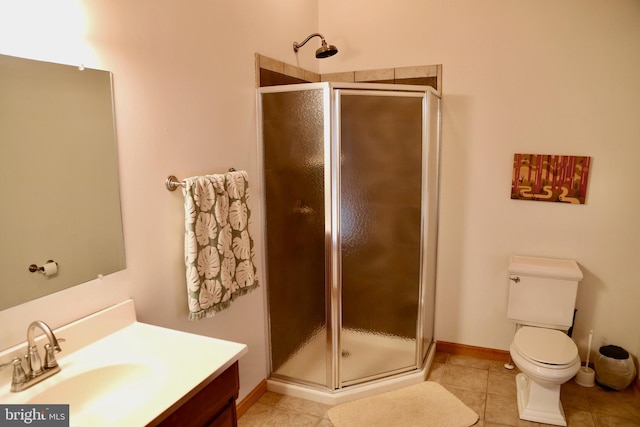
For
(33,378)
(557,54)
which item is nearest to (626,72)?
(557,54)

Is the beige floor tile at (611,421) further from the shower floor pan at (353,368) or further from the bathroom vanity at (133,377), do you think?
the bathroom vanity at (133,377)

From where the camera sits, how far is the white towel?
178 centimetres

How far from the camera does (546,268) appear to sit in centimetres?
258

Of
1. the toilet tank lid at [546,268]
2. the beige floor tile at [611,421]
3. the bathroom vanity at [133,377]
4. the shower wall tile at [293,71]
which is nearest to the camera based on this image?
the bathroom vanity at [133,377]

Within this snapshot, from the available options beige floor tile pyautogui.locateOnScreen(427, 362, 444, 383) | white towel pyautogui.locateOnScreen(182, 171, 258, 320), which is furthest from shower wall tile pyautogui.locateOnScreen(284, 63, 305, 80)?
beige floor tile pyautogui.locateOnScreen(427, 362, 444, 383)

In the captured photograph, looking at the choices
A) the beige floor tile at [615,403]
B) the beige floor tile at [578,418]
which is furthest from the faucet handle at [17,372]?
the beige floor tile at [615,403]

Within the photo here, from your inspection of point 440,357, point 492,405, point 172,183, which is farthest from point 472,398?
point 172,183

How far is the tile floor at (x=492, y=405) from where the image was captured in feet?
7.64

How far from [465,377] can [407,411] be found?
59 cm

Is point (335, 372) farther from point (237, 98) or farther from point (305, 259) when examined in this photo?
point (237, 98)

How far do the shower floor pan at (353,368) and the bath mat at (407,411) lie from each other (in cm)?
6

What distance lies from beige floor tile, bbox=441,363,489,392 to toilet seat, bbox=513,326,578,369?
1.51 ft

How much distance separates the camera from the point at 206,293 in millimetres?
1852

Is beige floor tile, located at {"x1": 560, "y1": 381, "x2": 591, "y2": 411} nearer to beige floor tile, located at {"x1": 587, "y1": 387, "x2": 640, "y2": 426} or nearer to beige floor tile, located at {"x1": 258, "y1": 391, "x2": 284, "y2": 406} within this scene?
beige floor tile, located at {"x1": 587, "y1": 387, "x2": 640, "y2": 426}
